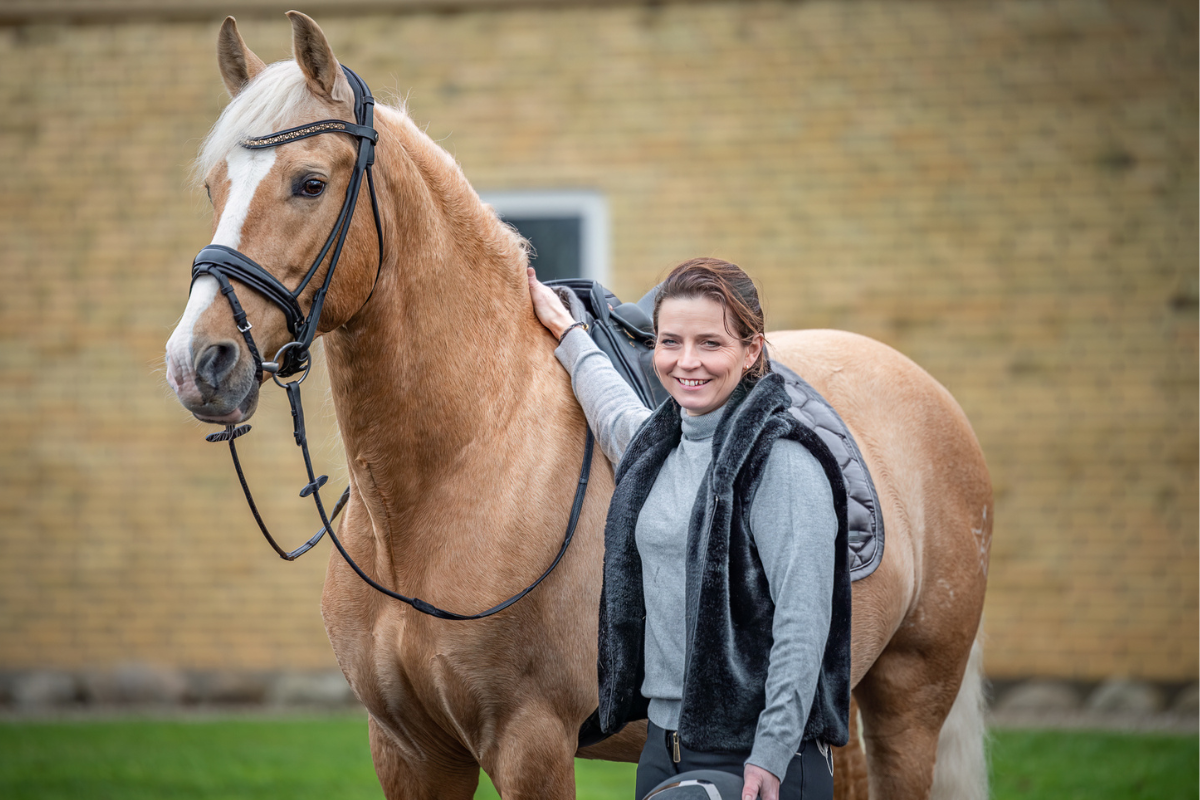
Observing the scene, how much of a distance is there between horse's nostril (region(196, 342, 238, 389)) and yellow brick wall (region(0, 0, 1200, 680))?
4.47 m

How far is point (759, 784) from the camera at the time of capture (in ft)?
5.43

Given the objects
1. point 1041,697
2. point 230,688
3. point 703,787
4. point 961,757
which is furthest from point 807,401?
point 230,688

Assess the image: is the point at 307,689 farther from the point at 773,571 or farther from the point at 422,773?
the point at 773,571

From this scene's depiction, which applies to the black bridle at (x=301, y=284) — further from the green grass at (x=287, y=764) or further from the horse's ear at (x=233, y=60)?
the green grass at (x=287, y=764)

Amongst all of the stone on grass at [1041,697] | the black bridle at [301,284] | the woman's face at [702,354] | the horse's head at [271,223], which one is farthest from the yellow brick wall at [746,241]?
the woman's face at [702,354]

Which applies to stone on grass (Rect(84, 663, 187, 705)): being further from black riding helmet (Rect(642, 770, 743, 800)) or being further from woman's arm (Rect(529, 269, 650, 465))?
black riding helmet (Rect(642, 770, 743, 800))

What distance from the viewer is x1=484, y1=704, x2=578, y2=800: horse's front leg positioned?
2.30 m

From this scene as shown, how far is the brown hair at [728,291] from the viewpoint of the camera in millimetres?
1878

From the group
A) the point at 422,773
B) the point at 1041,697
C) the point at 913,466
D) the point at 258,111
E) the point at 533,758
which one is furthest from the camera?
the point at 1041,697

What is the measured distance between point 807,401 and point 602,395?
2.26 ft

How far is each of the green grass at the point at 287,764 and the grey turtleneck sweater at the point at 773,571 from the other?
3354 millimetres

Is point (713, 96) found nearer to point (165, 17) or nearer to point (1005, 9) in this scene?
point (1005, 9)

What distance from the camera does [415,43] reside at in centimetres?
695

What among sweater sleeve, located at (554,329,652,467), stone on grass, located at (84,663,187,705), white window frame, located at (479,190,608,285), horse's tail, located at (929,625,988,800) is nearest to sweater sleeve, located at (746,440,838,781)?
sweater sleeve, located at (554,329,652,467)
